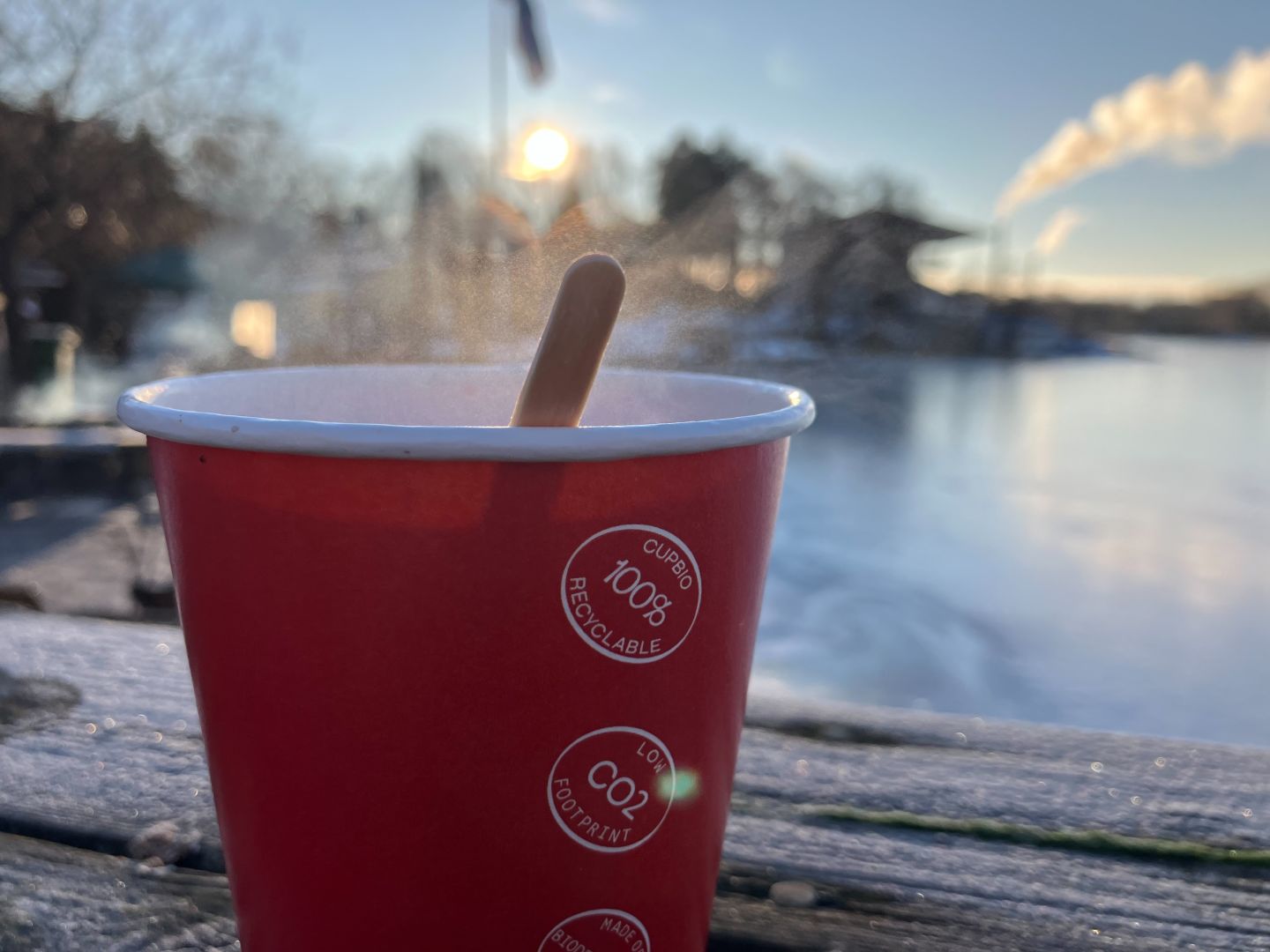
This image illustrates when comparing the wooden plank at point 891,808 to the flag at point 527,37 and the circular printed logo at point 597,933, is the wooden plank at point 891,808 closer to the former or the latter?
the circular printed logo at point 597,933

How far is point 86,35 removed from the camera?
27.3 ft

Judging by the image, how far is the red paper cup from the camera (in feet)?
1.33

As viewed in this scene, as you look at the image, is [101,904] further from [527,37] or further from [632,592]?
[527,37]

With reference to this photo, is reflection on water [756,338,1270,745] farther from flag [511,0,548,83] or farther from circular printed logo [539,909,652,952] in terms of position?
flag [511,0,548,83]

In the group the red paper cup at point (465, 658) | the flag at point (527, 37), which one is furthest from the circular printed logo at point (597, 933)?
the flag at point (527, 37)

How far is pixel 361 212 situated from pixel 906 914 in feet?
59.0

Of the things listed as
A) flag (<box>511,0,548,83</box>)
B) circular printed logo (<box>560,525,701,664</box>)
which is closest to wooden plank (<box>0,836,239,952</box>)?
circular printed logo (<box>560,525,701,664</box>)

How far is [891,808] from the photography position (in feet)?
2.44

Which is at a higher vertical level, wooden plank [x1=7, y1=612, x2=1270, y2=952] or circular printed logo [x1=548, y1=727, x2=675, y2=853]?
circular printed logo [x1=548, y1=727, x2=675, y2=853]

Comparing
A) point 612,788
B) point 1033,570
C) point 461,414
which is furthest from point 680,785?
point 1033,570

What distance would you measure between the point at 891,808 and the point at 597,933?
1.16 feet

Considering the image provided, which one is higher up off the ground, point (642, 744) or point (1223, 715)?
point (642, 744)

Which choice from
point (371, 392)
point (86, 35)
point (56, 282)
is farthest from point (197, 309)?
point (371, 392)

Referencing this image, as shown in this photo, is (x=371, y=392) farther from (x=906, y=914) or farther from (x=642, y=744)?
(x=906, y=914)
